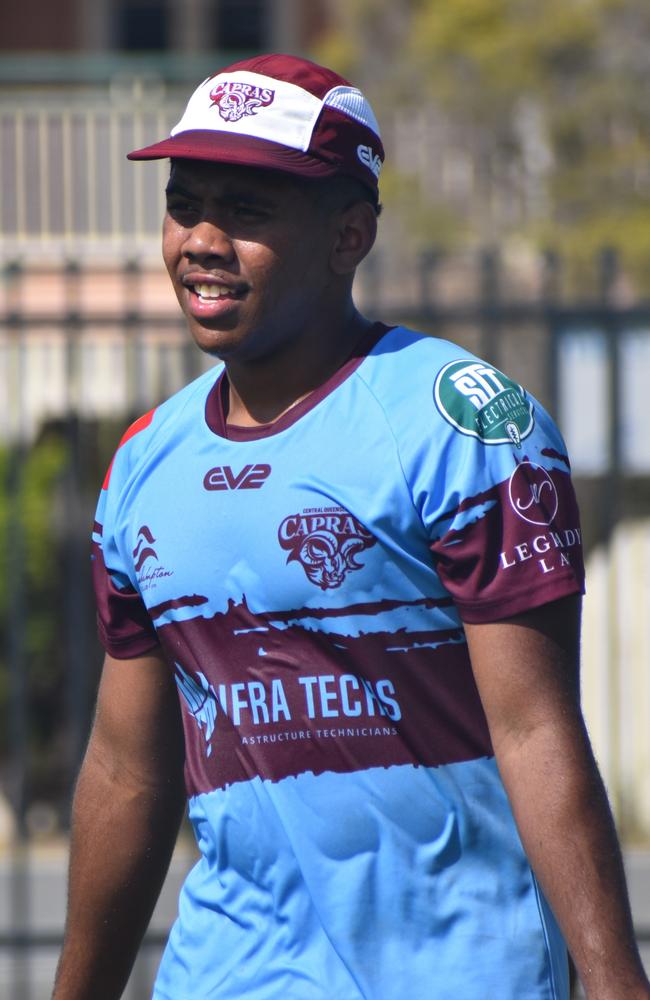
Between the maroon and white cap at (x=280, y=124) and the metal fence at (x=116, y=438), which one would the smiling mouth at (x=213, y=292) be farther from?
the metal fence at (x=116, y=438)

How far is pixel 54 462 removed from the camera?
8477 mm

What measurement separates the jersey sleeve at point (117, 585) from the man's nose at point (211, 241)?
12.1 inches

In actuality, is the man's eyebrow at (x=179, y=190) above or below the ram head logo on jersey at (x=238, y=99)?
below

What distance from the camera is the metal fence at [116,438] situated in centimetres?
546

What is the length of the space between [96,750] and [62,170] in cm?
905

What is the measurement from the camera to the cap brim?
6.66 ft

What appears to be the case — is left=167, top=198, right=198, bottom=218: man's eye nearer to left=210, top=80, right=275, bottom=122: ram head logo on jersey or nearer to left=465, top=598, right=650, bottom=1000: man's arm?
left=210, top=80, right=275, bottom=122: ram head logo on jersey

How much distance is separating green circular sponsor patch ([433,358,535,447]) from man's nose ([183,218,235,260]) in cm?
30

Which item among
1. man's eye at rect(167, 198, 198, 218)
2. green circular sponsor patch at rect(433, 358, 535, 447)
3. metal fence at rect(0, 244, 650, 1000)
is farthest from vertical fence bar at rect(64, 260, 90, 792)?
green circular sponsor patch at rect(433, 358, 535, 447)

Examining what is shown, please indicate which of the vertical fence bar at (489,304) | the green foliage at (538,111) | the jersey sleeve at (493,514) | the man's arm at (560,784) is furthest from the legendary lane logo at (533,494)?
the green foliage at (538,111)

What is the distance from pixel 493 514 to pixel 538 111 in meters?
8.14

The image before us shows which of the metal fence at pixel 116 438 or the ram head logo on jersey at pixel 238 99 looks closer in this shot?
the ram head logo on jersey at pixel 238 99

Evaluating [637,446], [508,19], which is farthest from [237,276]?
[508,19]

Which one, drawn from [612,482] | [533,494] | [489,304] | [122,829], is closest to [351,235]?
[533,494]
